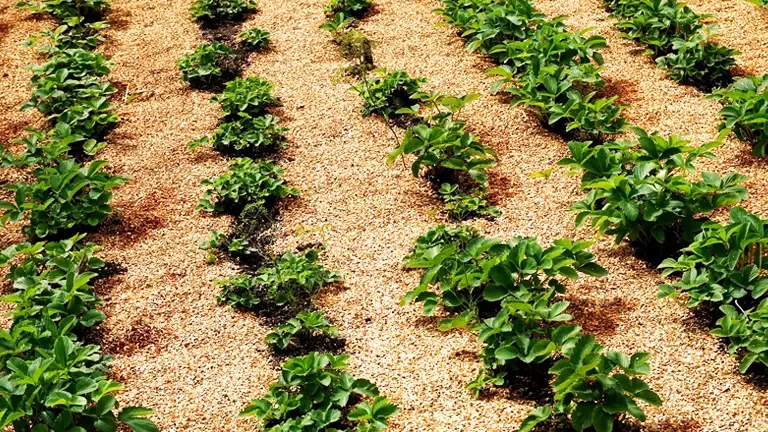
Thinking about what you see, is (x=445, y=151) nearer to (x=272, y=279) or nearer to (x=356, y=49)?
(x=272, y=279)

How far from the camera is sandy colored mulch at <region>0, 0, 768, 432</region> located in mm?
4430

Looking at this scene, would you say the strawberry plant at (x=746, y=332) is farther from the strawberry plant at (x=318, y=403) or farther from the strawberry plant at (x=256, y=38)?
the strawberry plant at (x=256, y=38)

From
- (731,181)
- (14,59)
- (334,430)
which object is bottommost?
(14,59)

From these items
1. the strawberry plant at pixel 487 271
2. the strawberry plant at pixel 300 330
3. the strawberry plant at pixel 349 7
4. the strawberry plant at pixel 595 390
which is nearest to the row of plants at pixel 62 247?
the strawberry plant at pixel 300 330

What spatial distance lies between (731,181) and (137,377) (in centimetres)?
296

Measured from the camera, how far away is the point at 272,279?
5.03m

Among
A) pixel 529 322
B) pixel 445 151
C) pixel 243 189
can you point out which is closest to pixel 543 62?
pixel 445 151

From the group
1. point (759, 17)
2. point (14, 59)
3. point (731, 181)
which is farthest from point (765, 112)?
point (14, 59)

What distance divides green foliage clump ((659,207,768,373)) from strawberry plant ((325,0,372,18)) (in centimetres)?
404

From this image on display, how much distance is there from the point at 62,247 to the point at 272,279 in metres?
1.12

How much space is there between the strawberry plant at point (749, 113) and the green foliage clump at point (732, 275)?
3.71 ft

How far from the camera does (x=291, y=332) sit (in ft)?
15.4

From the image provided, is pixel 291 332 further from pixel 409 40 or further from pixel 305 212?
pixel 409 40

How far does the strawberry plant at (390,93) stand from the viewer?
6.63 meters
